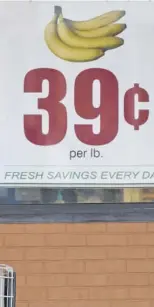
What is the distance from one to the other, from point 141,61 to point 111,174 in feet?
2.54

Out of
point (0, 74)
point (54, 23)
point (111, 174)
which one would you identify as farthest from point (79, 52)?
point (111, 174)

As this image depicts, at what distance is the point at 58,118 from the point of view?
4477mm

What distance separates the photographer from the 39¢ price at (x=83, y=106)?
4.46 m
